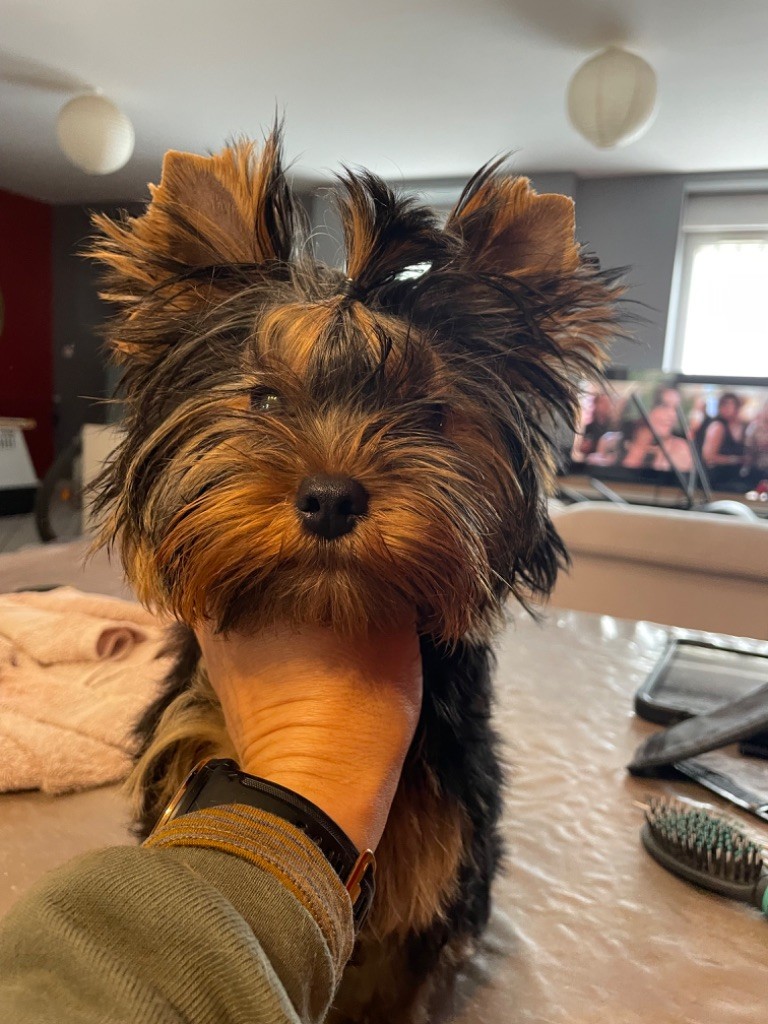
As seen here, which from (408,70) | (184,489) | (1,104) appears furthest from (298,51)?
(184,489)

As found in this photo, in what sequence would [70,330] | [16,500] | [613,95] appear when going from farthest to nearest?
[70,330] → [16,500] → [613,95]

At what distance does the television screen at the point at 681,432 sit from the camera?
722 cm

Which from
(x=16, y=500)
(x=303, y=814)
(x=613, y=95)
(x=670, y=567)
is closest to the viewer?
(x=303, y=814)

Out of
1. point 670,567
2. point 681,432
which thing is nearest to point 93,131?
point 670,567

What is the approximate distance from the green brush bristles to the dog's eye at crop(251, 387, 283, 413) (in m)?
0.87

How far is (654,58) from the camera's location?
234 inches

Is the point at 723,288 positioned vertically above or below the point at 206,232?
above

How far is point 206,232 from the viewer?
3.64 ft

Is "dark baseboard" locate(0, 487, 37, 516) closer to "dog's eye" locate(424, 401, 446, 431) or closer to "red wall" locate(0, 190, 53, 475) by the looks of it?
"red wall" locate(0, 190, 53, 475)

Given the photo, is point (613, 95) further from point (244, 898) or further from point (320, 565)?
point (244, 898)

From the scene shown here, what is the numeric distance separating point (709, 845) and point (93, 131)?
7125mm

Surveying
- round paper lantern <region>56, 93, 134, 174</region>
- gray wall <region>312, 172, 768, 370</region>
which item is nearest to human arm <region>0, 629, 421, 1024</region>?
round paper lantern <region>56, 93, 134, 174</region>

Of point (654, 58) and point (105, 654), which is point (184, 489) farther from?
point (654, 58)

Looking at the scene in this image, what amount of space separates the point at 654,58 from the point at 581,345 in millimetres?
6007
